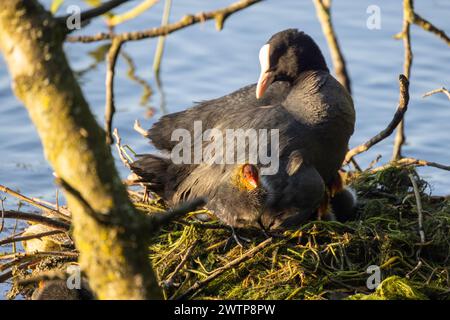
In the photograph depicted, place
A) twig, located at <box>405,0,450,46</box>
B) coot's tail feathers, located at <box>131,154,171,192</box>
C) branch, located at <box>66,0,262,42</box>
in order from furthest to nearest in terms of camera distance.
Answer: coot's tail feathers, located at <box>131,154,171,192</box> → twig, located at <box>405,0,450,46</box> → branch, located at <box>66,0,262,42</box>

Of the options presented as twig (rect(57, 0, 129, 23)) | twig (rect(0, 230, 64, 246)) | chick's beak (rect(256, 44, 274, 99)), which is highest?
twig (rect(57, 0, 129, 23))

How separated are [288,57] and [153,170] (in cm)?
107

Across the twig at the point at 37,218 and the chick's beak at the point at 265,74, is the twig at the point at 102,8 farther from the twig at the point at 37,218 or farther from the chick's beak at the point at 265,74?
the chick's beak at the point at 265,74

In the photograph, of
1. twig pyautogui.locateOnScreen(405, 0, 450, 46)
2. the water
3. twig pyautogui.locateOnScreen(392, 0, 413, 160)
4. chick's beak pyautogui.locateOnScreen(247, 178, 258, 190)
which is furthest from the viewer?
the water

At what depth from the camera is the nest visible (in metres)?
4.18

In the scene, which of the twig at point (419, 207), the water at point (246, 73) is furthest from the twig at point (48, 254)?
the water at point (246, 73)

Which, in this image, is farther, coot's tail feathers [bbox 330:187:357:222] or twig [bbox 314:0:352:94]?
twig [bbox 314:0:352:94]

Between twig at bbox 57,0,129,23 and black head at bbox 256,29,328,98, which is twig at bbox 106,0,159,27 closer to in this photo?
black head at bbox 256,29,328,98

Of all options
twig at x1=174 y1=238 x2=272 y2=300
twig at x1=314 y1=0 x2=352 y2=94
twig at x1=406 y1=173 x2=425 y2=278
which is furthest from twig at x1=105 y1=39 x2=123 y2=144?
twig at x1=314 y1=0 x2=352 y2=94

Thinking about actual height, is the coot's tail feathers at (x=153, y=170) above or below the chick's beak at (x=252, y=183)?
below

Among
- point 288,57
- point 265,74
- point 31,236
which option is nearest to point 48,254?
point 31,236

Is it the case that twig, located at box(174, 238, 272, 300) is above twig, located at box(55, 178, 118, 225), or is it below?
below

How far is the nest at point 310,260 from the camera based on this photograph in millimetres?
4184

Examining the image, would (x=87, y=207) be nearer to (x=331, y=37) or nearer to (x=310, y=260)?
(x=310, y=260)
